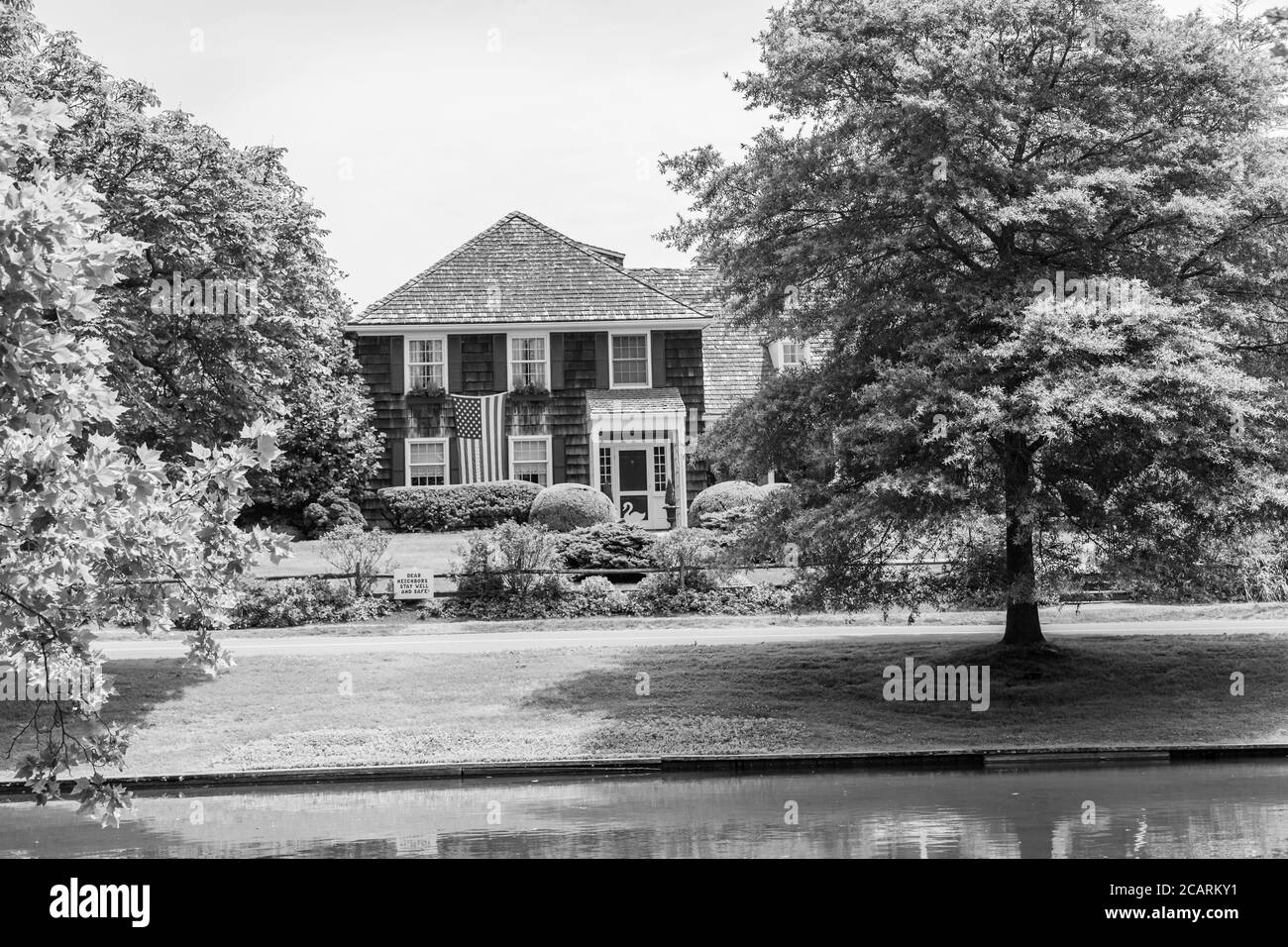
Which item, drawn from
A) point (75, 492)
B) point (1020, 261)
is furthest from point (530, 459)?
point (75, 492)

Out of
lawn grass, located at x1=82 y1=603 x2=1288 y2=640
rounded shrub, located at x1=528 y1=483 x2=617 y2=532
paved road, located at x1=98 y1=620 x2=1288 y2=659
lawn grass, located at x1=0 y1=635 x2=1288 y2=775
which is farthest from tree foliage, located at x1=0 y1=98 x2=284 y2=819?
rounded shrub, located at x1=528 y1=483 x2=617 y2=532

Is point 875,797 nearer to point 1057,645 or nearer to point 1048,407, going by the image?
point 1048,407

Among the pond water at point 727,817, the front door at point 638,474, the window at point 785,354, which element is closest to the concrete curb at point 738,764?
the pond water at point 727,817

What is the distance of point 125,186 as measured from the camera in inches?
802

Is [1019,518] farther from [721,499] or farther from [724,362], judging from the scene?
[724,362]

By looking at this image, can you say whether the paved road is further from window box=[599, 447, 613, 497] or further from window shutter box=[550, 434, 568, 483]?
window shutter box=[550, 434, 568, 483]

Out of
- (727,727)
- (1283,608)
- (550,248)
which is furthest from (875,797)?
(550,248)

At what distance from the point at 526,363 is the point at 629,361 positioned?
3235 millimetres

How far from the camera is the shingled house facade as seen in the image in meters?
41.8

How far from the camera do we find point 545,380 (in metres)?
42.4

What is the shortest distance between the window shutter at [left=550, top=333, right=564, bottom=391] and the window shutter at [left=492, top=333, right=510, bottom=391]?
53.8 inches

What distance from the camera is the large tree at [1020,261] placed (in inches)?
737

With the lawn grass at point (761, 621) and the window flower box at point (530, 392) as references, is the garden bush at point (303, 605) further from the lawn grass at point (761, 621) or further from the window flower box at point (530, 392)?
the window flower box at point (530, 392)
